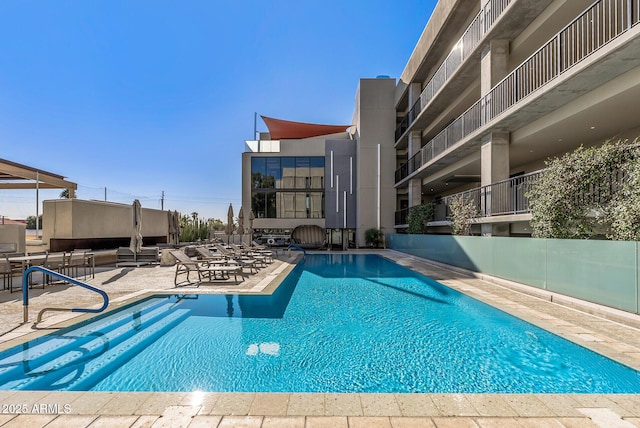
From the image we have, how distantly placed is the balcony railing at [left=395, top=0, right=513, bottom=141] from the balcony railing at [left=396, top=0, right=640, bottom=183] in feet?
6.76

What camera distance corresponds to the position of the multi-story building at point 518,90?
673 centimetres

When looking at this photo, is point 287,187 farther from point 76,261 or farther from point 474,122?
point 76,261

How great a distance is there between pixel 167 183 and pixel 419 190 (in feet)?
90.9

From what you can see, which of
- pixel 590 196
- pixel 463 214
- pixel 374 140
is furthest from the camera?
pixel 374 140

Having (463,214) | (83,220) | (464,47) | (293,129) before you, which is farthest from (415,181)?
(83,220)

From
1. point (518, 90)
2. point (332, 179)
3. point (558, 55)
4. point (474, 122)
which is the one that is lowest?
point (332, 179)

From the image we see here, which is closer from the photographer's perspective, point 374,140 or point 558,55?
point 558,55

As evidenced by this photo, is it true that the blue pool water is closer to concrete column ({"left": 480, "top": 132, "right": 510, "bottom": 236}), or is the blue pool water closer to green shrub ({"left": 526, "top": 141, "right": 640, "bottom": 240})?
green shrub ({"left": 526, "top": 141, "right": 640, "bottom": 240})

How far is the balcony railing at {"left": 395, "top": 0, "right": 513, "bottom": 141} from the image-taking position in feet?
33.9

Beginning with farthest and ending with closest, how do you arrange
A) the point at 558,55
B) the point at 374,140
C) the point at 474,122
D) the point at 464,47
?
1. the point at 374,140
2. the point at 464,47
3. the point at 474,122
4. the point at 558,55

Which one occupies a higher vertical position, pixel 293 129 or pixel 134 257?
pixel 293 129

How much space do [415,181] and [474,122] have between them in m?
7.40

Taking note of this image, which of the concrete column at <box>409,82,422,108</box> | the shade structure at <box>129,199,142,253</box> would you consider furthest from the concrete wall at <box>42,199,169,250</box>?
the concrete column at <box>409,82,422,108</box>

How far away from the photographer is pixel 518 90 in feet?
30.6
